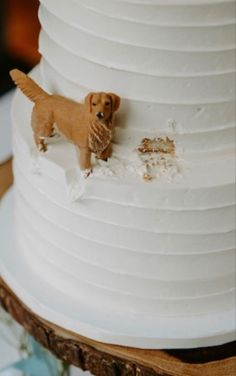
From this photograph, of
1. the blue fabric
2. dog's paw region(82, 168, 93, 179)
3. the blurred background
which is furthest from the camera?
the blurred background

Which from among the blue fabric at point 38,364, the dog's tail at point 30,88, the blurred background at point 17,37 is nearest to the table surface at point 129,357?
the blue fabric at point 38,364

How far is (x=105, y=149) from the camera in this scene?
5.05 ft

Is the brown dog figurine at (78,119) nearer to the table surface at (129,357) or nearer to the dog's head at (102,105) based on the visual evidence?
the dog's head at (102,105)

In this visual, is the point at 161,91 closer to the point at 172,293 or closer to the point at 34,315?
the point at 172,293

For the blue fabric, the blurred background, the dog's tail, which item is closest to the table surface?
the blue fabric

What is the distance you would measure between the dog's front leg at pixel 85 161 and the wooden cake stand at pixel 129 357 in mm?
418

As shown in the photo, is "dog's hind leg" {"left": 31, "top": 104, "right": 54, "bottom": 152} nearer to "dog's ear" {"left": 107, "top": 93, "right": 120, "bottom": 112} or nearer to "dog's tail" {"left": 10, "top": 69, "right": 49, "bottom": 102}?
"dog's tail" {"left": 10, "top": 69, "right": 49, "bottom": 102}

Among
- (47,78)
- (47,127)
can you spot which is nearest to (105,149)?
(47,127)

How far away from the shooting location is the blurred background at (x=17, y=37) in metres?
3.65

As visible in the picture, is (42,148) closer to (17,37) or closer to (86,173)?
(86,173)

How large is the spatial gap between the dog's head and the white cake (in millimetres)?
47

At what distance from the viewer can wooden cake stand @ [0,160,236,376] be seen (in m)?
1.65

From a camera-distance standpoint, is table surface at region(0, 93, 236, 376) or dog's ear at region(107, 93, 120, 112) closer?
dog's ear at region(107, 93, 120, 112)

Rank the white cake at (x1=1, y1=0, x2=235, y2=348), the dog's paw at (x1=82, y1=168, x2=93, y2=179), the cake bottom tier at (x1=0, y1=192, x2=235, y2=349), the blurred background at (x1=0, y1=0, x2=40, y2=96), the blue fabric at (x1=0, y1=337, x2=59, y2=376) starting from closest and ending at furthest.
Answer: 1. the white cake at (x1=1, y1=0, x2=235, y2=348)
2. the dog's paw at (x1=82, y1=168, x2=93, y2=179)
3. the cake bottom tier at (x1=0, y1=192, x2=235, y2=349)
4. the blue fabric at (x1=0, y1=337, x2=59, y2=376)
5. the blurred background at (x1=0, y1=0, x2=40, y2=96)
